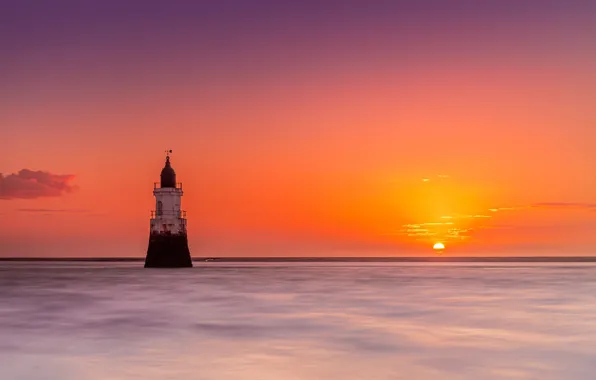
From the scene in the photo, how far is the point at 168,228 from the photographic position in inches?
2677

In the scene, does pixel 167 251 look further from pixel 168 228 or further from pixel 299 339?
pixel 299 339

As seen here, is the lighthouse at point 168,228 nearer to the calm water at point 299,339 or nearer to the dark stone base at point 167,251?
the dark stone base at point 167,251

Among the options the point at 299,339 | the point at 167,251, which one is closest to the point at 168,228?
the point at 167,251

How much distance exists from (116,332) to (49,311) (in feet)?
32.1

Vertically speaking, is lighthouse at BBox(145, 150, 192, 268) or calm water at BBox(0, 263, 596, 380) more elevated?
lighthouse at BBox(145, 150, 192, 268)

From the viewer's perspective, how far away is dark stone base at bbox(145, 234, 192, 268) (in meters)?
68.6

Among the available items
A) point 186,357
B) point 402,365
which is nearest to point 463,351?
point 402,365

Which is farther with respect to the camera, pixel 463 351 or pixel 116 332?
pixel 116 332

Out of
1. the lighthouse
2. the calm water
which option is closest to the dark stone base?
the lighthouse

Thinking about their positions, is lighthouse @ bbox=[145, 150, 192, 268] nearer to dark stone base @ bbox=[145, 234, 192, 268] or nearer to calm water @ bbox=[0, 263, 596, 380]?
dark stone base @ bbox=[145, 234, 192, 268]

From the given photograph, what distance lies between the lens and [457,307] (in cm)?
3073

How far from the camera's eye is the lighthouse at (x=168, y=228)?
67.6 meters

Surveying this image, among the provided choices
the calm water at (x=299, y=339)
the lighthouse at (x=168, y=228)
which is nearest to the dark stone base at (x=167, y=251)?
the lighthouse at (x=168, y=228)

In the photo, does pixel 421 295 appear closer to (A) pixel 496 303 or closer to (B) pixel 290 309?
(A) pixel 496 303
